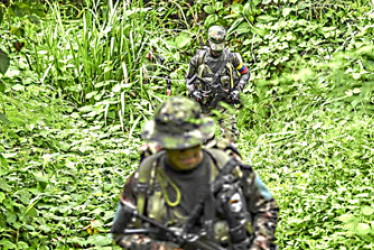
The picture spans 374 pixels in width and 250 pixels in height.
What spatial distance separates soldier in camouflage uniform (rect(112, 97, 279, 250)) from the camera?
3.19 meters

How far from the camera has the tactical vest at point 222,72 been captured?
8.13 metres

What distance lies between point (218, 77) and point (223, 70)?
11 centimetres

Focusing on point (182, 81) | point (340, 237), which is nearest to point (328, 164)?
point (340, 237)

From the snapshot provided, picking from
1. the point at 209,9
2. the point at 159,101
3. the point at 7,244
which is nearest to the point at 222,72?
the point at 159,101

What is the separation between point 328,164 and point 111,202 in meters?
2.26

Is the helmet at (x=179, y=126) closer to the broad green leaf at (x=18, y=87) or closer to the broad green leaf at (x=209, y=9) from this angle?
the broad green leaf at (x=18, y=87)

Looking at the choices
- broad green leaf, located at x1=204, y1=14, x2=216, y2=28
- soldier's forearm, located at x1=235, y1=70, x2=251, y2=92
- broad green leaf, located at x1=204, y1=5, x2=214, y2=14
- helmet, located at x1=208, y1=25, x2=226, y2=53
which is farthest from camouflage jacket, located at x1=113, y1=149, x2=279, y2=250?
broad green leaf, located at x1=204, y1=5, x2=214, y2=14

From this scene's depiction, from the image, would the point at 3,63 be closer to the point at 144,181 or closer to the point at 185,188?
the point at 144,181

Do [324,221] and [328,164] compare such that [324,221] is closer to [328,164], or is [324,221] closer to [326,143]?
[328,164]

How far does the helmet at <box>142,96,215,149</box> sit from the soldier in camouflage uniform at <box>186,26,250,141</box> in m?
4.87

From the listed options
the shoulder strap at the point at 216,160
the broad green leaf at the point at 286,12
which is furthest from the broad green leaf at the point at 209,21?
the shoulder strap at the point at 216,160

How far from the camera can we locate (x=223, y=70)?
811cm

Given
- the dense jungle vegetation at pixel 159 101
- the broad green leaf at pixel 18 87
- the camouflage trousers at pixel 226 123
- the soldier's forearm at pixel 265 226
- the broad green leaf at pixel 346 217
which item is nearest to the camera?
the soldier's forearm at pixel 265 226

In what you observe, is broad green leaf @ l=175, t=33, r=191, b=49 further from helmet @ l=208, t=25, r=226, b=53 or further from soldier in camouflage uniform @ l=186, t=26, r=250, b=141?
helmet @ l=208, t=25, r=226, b=53
